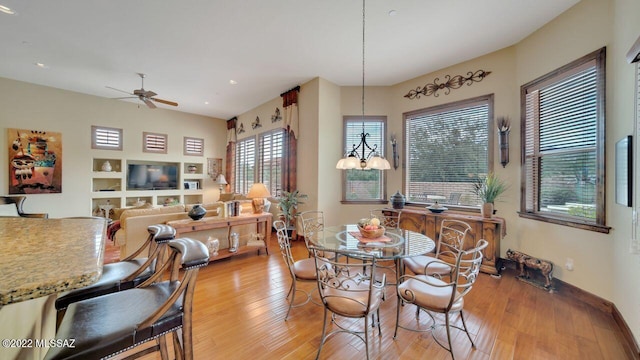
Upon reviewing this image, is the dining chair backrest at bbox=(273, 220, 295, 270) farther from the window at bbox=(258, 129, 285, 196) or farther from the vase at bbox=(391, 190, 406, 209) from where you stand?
the window at bbox=(258, 129, 285, 196)

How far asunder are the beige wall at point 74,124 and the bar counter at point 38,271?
5932 millimetres

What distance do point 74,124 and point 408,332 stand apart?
8166 millimetres

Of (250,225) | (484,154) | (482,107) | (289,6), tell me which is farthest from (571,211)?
→ (250,225)

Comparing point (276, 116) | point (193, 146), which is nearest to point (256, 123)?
point (276, 116)

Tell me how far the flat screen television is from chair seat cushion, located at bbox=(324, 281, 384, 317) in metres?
6.98

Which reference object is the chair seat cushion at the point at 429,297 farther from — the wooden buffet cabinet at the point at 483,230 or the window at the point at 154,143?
the window at the point at 154,143

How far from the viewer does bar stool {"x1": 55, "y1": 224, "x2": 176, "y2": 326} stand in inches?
48.4

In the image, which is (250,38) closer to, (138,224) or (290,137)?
(290,137)

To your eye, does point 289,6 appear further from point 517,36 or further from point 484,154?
point 484,154

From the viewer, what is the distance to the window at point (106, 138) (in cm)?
592

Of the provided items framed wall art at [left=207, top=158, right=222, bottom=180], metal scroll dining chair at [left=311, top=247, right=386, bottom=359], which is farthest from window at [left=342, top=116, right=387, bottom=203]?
framed wall art at [left=207, top=158, right=222, bottom=180]

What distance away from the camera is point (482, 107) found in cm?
379

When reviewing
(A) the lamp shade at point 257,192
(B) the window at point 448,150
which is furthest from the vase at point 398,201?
(A) the lamp shade at point 257,192

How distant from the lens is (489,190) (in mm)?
3389
